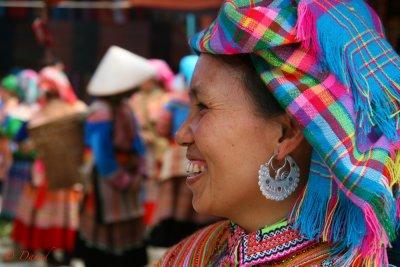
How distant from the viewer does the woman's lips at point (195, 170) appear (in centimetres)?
170

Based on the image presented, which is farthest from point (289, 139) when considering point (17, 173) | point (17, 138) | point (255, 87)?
point (17, 173)

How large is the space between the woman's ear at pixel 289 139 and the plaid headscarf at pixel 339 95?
0.07m

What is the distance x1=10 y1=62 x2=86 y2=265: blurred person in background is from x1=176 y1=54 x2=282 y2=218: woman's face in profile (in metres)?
4.68

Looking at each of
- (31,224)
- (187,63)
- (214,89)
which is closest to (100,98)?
(187,63)

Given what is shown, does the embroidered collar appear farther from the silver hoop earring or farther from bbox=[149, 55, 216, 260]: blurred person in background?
bbox=[149, 55, 216, 260]: blurred person in background

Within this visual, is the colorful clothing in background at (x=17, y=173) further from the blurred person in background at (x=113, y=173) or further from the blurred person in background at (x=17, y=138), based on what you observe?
the blurred person in background at (x=113, y=173)

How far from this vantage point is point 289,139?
1.64m

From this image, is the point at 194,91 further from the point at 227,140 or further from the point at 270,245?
the point at 270,245

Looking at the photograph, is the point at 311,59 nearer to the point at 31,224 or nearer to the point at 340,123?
the point at 340,123

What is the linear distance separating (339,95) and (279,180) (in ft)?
0.87

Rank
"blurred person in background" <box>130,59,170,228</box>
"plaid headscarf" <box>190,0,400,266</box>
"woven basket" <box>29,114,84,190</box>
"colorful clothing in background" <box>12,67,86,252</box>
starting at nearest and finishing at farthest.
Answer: "plaid headscarf" <box>190,0,400,266</box>, "woven basket" <box>29,114,84,190</box>, "colorful clothing in background" <box>12,67,86,252</box>, "blurred person in background" <box>130,59,170,228</box>

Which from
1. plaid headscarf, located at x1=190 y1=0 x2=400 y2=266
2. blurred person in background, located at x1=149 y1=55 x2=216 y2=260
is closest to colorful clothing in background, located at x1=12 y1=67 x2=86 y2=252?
blurred person in background, located at x1=149 y1=55 x2=216 y2=260

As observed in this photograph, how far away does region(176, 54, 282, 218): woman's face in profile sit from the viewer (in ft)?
5.39

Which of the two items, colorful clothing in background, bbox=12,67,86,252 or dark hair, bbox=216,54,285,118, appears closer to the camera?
dark hair, bbox=216,54,285,118
